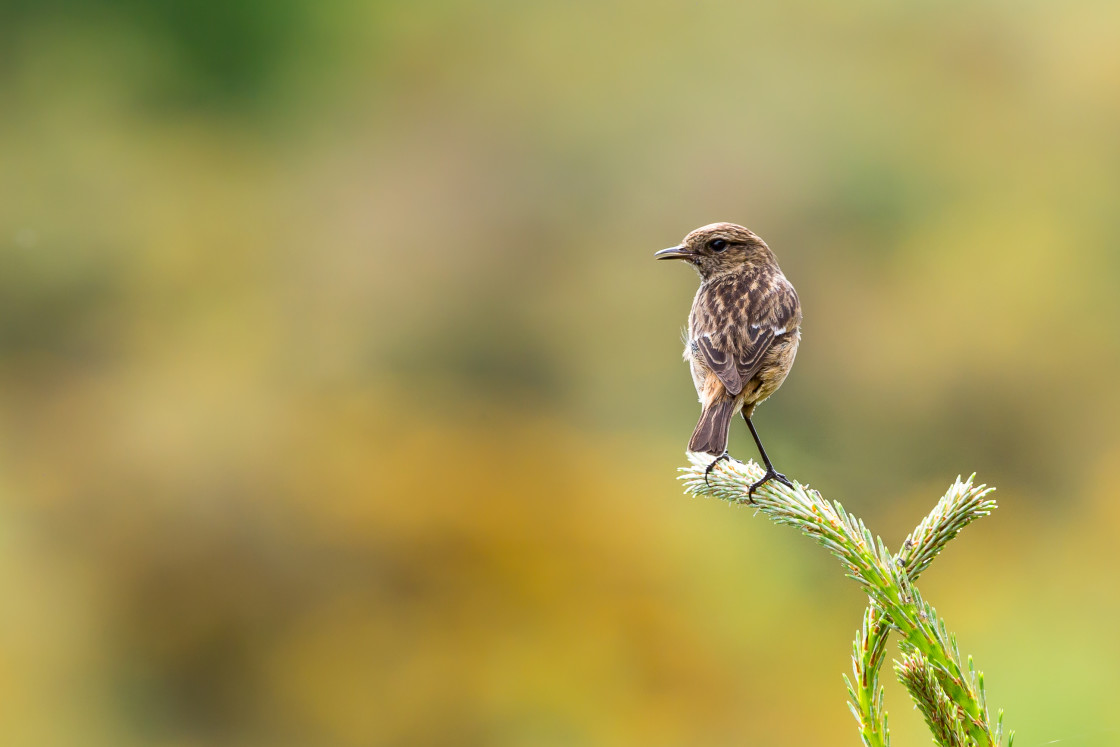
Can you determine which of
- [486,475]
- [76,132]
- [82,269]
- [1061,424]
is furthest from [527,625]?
[76,132]

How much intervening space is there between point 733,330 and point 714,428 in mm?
787

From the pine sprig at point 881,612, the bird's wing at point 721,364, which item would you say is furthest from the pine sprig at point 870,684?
the bird's wing at point 721,364

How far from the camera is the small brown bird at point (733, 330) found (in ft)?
16.0

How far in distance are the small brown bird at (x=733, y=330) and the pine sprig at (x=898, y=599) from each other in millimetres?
914

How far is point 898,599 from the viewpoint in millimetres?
2805

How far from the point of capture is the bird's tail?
4.27 m

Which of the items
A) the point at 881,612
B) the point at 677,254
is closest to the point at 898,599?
the point at 881,612

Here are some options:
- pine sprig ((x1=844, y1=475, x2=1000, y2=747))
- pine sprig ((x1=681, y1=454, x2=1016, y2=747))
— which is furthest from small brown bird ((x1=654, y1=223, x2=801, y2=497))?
pine sprig ((x1=844, y1=475, x2=1000, y2=747))

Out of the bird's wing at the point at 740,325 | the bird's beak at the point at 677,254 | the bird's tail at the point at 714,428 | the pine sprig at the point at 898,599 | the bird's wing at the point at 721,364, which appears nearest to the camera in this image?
the pine sprig at the point at 898,599

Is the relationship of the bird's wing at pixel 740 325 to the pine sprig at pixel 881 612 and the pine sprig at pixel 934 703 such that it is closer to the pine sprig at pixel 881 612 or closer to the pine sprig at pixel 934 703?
the pine sprig at pixel 881 612

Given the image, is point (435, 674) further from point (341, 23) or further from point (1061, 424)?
point (341, 23)

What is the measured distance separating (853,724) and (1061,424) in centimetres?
441

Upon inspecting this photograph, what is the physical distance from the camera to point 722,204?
13508mm

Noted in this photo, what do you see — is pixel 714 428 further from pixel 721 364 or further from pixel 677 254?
pixel 677 254
